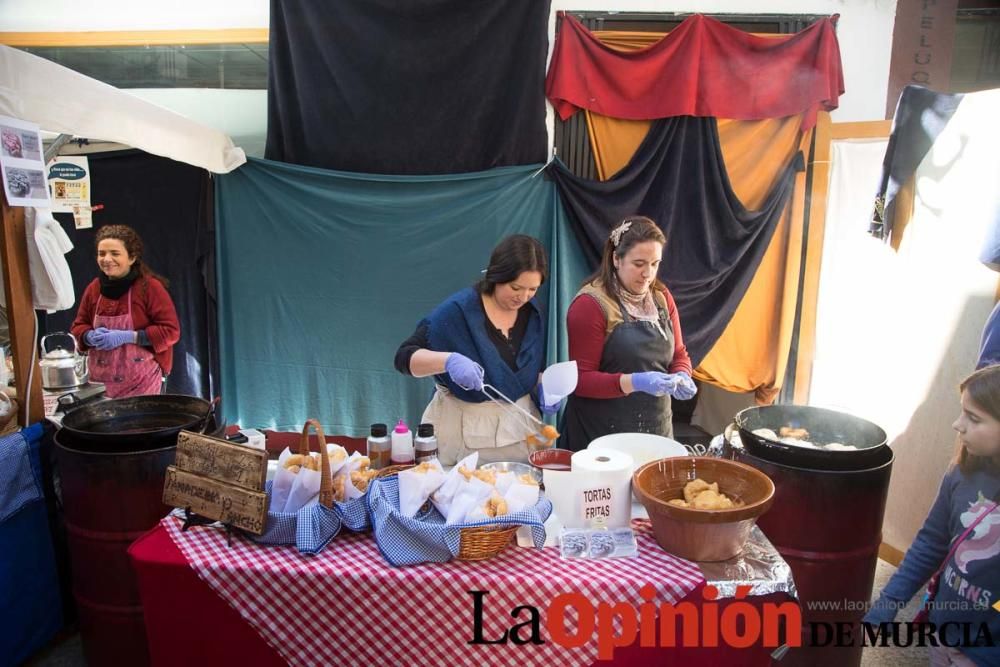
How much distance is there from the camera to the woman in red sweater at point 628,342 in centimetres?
252

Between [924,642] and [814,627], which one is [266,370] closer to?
[814,627]

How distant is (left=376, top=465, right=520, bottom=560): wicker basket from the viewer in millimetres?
1641

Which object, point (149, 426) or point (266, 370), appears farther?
point (266, 370)

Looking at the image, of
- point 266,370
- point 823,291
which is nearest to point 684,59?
point 823,291

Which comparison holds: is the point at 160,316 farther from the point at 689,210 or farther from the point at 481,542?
the point at 689,210

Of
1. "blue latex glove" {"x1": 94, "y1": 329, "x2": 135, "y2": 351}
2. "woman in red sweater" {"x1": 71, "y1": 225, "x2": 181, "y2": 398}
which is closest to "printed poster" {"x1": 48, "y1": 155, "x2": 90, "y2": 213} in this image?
"woman in red sweater" {"x1": 71, "y1": 225, "x2": 181, "y2": 398}

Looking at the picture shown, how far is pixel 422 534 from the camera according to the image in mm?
1648

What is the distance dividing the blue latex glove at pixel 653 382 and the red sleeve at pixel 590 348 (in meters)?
0.07

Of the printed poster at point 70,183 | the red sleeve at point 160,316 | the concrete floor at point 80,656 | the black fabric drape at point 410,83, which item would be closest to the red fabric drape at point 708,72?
the black fabric drape at point 410,83

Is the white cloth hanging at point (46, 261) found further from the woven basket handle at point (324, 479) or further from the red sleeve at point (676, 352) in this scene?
the red sleeve at point (676, 352)

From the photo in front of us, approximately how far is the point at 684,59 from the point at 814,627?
305 centimetres

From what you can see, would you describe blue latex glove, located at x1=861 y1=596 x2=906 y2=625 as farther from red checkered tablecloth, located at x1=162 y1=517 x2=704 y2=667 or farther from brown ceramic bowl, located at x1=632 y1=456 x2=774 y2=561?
red checkered tablecloth, located at x1=162 y1=517 x2=704 y2=667

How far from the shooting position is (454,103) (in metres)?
3.85

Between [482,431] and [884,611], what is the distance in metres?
1.40
